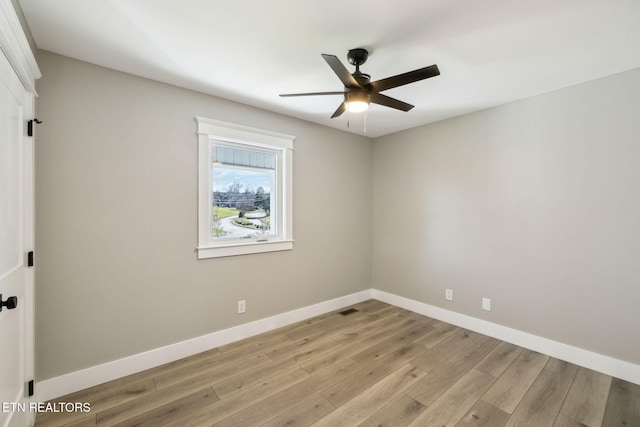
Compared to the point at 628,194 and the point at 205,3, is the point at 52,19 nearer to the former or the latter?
the point at 205,3

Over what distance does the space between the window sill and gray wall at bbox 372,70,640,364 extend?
5.74ft

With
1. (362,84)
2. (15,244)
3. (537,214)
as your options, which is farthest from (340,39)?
(537,214)

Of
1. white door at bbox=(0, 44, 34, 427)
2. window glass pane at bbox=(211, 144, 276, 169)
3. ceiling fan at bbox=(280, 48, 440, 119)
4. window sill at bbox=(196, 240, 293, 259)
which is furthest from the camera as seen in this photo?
window glass pane at bbox=(211, 144, 276, 169)

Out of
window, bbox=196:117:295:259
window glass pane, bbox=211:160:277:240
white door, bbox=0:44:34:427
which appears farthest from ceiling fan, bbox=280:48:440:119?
white door, bbox=0:44:34:427

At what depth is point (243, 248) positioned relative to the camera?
2936mm

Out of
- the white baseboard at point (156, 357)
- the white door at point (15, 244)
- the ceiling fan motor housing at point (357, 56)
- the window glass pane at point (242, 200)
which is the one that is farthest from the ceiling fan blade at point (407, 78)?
the white baseboard at point (156, 357)

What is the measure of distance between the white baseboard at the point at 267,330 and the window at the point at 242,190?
0.83 m

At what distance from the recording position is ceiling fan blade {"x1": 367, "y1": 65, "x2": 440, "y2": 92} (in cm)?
161

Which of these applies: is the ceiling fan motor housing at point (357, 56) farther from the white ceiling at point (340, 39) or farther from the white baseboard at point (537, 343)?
the white baseboard at point (537, 343)

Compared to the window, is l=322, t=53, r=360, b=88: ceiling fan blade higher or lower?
higher

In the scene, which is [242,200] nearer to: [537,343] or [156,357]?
[156,357]

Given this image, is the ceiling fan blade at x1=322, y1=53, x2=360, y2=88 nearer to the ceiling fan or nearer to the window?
the ceiling fan

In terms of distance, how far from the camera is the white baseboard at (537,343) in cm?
225

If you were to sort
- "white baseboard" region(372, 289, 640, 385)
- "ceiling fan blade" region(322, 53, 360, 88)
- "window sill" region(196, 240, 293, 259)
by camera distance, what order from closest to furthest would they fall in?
1. "ceiling fan blade" region(322, 53, 360, 88)
2. "white baseboard" region(372, 289, 640, 385)
3. "window sill" region(196, 240, 293, 259)
